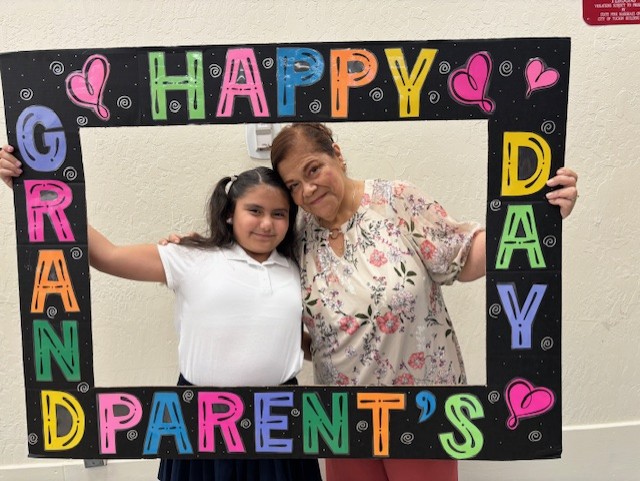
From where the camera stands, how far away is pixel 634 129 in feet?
4.60

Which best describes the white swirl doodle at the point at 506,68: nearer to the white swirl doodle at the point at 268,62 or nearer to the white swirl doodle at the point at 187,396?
the white swirl doodle at the point at 268,62

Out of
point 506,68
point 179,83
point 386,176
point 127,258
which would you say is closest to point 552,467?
point 386,176

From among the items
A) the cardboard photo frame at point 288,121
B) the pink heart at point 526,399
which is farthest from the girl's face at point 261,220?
the pink heart at point 526,399

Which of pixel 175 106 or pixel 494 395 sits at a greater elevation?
pixel 175 106

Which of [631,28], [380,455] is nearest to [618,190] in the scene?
[631,28]

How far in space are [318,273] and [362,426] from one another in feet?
0.87

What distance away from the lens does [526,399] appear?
111 cm

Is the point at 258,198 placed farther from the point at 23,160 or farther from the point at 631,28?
the point at 631,28

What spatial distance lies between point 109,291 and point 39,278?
0.12 meters

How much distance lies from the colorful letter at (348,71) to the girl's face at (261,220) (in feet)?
0.60

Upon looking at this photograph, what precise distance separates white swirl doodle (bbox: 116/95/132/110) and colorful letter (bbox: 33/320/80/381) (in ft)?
1.20

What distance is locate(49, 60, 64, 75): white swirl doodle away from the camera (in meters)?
1.07

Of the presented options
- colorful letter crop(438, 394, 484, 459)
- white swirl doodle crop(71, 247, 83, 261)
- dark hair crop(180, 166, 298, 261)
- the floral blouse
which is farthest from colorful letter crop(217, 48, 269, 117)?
colorful letter crop(438, 394, 484, 459)

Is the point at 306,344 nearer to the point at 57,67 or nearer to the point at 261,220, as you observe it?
the point at 261,220
